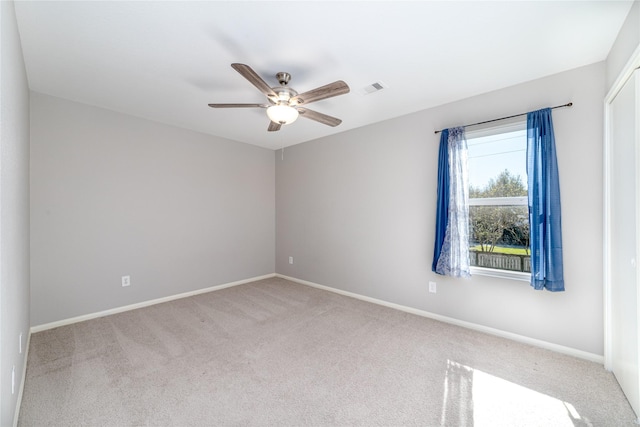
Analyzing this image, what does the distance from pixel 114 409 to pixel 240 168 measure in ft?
11.4

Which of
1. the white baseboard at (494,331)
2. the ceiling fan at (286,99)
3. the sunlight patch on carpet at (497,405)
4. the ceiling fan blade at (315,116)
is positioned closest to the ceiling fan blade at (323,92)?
the ceiling fan at (286,99)

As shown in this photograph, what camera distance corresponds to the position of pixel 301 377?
2.03 metres

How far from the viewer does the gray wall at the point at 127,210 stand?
9.33ft

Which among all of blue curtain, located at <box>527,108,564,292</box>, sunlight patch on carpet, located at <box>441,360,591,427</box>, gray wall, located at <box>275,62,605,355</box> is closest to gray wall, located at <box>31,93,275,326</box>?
gray wall, located at <box>275,62,605,355</box>

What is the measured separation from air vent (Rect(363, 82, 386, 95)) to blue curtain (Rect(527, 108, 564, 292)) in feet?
4.54

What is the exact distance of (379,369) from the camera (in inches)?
84.0

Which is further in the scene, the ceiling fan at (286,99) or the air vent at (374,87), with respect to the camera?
the air vent at (374,87)

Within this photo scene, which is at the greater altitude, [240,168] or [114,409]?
[240,168]

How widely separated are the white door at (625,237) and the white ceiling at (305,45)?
59 cm

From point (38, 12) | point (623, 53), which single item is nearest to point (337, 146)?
point (623, 53)

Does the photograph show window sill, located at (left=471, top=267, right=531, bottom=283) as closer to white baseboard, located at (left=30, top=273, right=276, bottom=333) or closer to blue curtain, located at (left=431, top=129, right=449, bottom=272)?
blue curtain, located at (left=431, top=129, right=449, bottom=272)

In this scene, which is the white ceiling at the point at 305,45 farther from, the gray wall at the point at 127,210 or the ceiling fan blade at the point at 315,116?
the gray wall at the point at 127,210

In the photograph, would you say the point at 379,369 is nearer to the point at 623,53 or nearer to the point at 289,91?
the point at 289,91

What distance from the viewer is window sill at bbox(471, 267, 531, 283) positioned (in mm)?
2566
